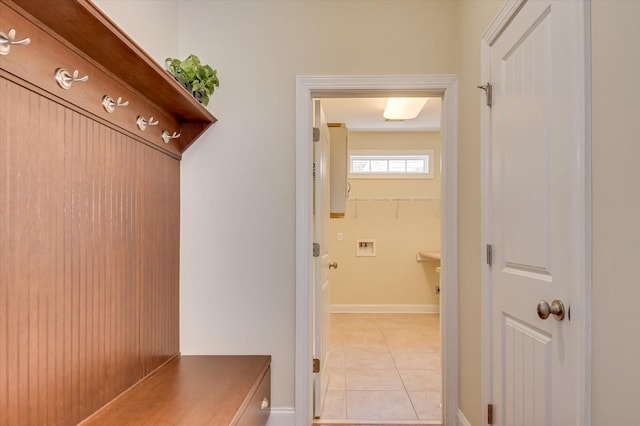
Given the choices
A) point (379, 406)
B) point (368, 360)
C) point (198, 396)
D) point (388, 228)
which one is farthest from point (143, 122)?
point (388, 228)

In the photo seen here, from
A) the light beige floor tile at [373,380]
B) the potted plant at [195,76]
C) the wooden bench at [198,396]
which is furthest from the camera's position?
the light beige floor tile at [373,380]

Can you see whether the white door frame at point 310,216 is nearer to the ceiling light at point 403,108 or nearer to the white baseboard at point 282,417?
the white baseboard at point 282,417

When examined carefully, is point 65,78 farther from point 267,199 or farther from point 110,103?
point 267,199

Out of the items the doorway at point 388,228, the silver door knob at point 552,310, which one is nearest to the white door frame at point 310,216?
the silver door knob at point 552,310

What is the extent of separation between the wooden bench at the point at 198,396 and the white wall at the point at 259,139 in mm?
220

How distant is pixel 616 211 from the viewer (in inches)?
39.1

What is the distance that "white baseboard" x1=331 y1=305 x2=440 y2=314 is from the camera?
5.44 meters

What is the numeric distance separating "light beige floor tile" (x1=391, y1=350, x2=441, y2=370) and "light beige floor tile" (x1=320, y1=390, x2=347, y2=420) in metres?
0.77

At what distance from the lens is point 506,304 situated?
64.2 inches

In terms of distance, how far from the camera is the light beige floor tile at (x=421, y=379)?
9.87 ft

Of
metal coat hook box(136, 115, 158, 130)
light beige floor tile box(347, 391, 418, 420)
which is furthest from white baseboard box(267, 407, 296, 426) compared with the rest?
metal coat hook box(136, 115, 158, 130)

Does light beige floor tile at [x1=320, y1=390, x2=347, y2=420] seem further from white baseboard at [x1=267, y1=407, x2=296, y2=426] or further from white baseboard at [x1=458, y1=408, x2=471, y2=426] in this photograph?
white baseboard at [x1=458, y1=408, x2=471, y2=426]

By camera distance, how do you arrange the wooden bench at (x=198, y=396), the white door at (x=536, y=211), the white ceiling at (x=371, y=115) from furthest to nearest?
the white ceiling at (x=371, y=115) → the wooden bench at (x=198, y=396) → the white door at (x=536, y=211)

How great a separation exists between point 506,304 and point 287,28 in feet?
6.08
